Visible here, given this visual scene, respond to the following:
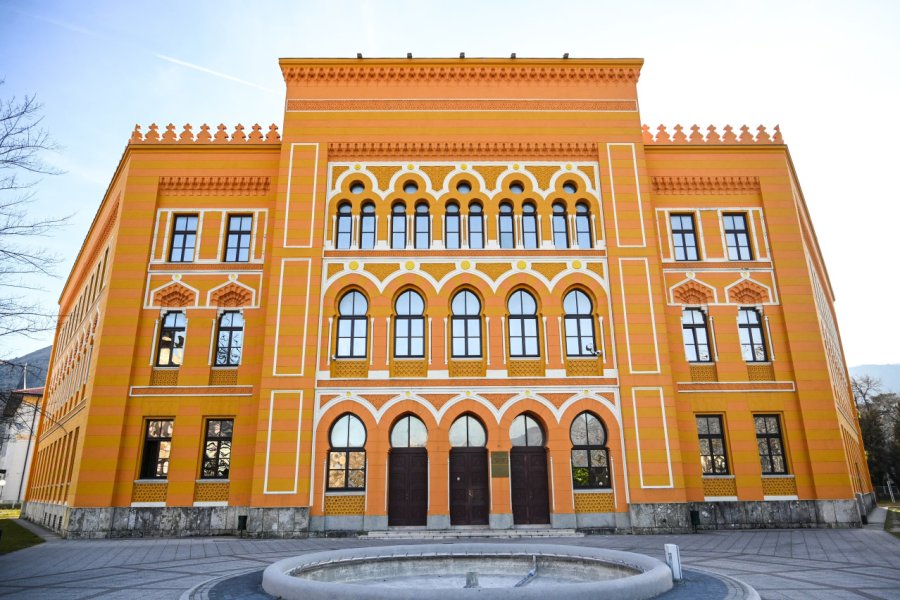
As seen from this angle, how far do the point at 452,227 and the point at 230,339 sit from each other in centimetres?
956

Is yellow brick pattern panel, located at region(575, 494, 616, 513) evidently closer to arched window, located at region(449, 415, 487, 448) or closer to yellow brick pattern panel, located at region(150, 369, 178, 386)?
arched window, located at region(449, 415, 487, 448)

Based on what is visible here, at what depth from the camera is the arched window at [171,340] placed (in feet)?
71.7

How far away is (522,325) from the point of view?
2173 cm

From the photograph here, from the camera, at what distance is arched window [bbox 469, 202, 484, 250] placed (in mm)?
22494

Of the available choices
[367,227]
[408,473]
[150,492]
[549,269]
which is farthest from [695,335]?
[150,492]

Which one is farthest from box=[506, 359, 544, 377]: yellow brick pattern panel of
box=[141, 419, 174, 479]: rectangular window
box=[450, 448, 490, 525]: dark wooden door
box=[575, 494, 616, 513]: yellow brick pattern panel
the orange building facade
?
box=[141, 419, 174, 479]: rectangular window

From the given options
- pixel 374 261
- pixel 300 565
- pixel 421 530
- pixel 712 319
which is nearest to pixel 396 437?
pixel 421 530

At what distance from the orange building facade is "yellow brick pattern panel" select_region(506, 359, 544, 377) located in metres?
0.08

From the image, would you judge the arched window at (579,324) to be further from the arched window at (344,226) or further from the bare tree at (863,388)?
the bare tree at (863,388)

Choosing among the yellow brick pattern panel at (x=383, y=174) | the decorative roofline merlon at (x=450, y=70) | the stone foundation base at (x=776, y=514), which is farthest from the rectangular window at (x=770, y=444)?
the yellow brick pattern panel at (x=383, y=174)

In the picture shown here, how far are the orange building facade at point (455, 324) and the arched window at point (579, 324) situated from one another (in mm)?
85

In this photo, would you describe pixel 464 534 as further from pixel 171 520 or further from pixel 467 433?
pixel 171 520

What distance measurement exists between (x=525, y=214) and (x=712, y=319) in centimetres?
831

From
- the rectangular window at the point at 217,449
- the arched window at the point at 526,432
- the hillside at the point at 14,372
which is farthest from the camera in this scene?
the rectangular window at the point at 217,449
